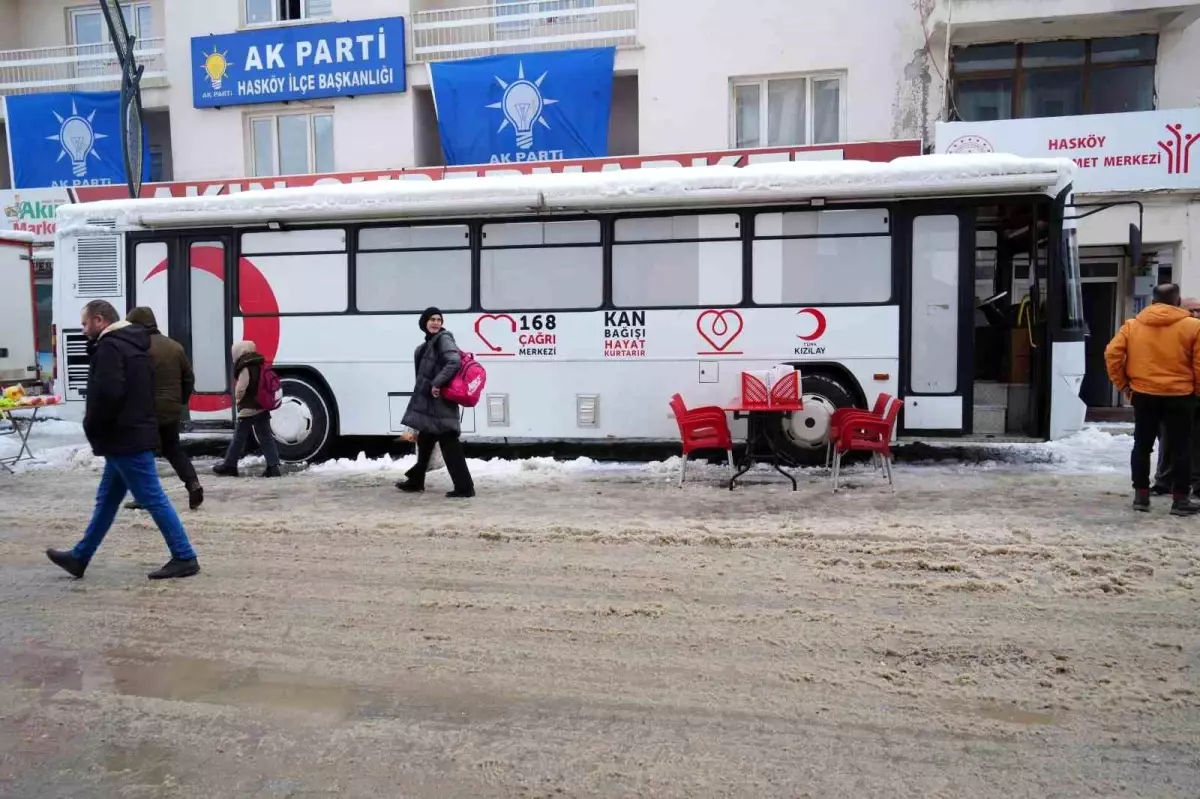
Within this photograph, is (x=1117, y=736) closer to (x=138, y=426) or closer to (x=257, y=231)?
(x=138, y=426)

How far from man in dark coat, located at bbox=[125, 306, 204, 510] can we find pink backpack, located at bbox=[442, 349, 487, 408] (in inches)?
90.8

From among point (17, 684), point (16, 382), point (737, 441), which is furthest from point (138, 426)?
point (16, 382)

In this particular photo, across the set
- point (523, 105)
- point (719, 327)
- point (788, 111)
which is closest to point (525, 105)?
point (523, 105)

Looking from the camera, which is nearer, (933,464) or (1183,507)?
(1183,507)

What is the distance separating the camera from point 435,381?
8.14 metres

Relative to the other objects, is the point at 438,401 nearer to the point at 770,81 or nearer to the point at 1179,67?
the point at 770,81

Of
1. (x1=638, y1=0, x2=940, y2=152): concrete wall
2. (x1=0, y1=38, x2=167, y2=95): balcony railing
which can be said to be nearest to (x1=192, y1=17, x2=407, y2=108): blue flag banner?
(x1=0, y1=38, x2=167, y2=95): balcony railing

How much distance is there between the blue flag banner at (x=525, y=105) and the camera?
54.5 ft

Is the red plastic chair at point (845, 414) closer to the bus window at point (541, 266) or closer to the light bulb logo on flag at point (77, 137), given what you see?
the bus window at point (541, 266)

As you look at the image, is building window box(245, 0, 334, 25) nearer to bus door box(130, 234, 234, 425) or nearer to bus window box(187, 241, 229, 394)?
bus door box(130, 234, 234, 425)

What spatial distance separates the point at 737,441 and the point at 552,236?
10.5 ft

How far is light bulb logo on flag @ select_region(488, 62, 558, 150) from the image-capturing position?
16781 millimetres

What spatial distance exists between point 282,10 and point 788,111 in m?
10.9

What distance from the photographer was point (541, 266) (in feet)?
33.7
